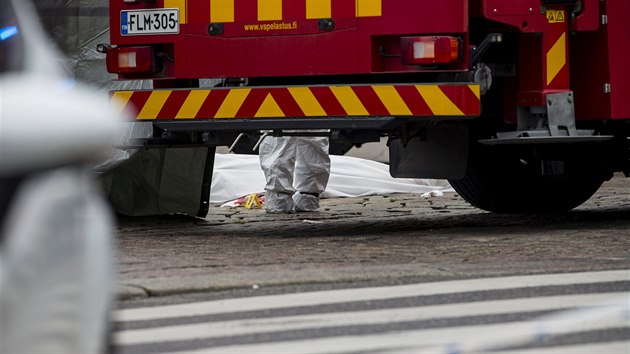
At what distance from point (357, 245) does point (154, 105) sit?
178 centimetres

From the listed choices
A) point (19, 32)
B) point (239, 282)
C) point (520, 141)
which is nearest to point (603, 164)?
point (520, 141)

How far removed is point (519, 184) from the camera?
40.4 ft

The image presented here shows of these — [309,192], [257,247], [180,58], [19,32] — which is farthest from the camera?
[309,192]

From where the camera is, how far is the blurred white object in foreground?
2.00 m

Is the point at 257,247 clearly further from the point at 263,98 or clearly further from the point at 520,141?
the point at 520,141

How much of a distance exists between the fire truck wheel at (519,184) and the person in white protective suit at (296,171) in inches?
62.9

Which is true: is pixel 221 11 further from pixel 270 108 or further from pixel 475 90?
pixel 475 90

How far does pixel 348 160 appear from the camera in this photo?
1730 cm

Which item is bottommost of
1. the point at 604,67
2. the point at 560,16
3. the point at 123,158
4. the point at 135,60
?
the point at 123,158

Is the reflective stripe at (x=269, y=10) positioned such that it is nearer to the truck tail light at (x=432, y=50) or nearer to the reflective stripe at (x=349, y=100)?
the reflective stripe at (x=349, y=100)

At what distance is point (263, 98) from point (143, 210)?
10.7 ft

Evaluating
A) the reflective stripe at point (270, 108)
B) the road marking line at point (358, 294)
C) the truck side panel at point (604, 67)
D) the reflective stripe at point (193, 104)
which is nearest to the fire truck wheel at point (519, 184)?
the truck side panel at point (604, 67)

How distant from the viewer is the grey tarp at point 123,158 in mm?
12508

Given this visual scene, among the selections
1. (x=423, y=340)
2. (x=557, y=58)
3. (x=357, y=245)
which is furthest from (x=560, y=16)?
(x=423, y=340)
